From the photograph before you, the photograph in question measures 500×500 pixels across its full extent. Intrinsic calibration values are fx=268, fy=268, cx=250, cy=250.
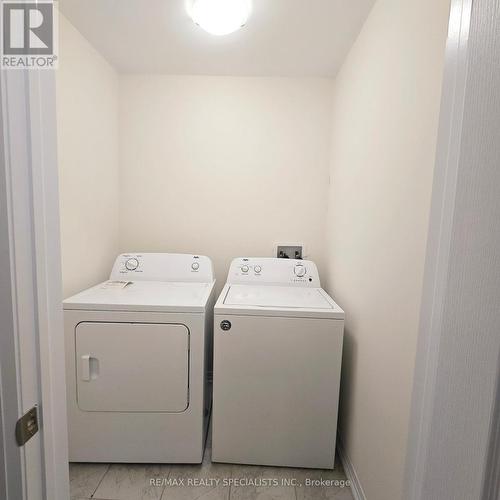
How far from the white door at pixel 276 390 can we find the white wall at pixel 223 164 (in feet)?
2.87

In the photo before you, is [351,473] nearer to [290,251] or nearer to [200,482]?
[200,482]

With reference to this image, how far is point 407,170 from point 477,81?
0.56 metres

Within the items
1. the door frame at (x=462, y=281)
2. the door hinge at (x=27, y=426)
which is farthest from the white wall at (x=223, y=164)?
the door hinge at (x=27, y=426)

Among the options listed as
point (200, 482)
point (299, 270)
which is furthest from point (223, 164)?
point (200, 482)

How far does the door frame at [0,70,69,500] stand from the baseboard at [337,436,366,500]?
1.33 metres

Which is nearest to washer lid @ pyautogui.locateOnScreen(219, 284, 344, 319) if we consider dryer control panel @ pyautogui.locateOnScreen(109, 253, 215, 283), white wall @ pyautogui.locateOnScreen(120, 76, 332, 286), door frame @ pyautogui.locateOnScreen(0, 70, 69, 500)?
dryer control panel @ pyautogui.locateOnScreen(109, 253, 215, 283)

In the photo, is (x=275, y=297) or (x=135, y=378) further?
(x=275, y=297)

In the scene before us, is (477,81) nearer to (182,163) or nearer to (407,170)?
(407,170)

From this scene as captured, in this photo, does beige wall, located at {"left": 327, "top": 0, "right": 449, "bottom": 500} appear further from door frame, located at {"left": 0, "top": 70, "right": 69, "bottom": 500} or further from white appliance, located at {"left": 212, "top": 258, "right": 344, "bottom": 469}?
door frame, located at {"left": 0, "top": 70, "right": 69, "bottom": 500}

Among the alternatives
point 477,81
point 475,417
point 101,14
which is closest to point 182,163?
point 101,14

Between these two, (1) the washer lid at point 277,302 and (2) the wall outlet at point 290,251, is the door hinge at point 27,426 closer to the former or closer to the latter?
(1) the washer lid at point 277,302

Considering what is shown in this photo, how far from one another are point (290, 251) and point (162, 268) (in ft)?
3.24

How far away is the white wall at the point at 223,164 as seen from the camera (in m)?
2.04

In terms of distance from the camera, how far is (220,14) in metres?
1.37
